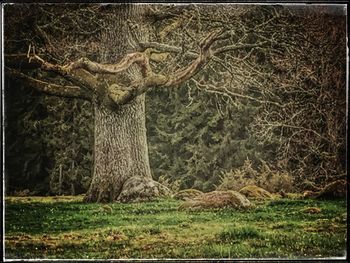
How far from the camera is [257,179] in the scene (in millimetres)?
4324

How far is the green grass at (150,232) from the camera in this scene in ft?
14.0

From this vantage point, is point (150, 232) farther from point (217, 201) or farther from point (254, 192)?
point (254, 192)

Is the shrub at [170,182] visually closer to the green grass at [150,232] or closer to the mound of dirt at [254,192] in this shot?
the green grass at [150,232]

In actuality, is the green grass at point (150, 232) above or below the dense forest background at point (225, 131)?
below

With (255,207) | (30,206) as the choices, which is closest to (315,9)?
(255,207)

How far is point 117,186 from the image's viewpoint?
14.2 feet

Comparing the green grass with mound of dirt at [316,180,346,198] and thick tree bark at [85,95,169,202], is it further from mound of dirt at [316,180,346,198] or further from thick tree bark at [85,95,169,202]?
mound of dirt at [316,180,346,198]

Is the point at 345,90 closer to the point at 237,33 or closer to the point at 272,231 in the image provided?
the point at 237,33

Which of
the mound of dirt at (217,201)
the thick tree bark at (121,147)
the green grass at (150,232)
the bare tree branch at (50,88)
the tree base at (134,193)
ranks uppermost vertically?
the bare tree branch at (50,88)

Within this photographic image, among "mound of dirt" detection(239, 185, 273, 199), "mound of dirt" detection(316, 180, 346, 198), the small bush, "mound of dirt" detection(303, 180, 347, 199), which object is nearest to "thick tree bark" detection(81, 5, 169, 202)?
the small bush

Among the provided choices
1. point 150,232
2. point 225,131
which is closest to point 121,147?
point 150,232

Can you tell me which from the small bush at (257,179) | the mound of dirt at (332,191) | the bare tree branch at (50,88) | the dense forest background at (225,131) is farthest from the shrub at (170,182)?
the mound of dirt at (332,191)

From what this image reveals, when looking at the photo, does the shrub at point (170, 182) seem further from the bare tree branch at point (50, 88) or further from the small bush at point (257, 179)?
the bare tree branch at point (50, 88)

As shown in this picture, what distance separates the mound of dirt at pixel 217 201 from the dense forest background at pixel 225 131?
0.07m
